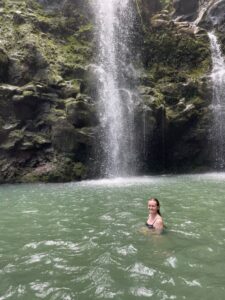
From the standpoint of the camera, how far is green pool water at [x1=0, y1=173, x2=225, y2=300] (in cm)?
614

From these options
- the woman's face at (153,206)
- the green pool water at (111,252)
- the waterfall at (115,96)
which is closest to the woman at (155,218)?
the woman's face at (153,206)

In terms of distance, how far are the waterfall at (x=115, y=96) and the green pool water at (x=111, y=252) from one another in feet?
53.1

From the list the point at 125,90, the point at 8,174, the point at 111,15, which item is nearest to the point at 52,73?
the point at 125,90

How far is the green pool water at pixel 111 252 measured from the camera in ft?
20.2

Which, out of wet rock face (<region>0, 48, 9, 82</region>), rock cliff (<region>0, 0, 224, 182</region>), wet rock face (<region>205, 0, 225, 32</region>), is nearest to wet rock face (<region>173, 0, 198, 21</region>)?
rock cliff (<region>0, 0, 224, 182</region>)

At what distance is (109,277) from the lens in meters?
6.66

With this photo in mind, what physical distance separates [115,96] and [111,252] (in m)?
25.1

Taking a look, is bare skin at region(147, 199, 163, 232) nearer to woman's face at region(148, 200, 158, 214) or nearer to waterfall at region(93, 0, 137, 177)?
woman's face at region(148, 200, 158, 214)

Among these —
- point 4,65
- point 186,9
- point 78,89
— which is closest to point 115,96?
point 78,89

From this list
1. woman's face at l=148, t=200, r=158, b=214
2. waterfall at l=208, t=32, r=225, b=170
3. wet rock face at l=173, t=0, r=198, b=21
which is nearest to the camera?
woman's face at l=148, t=200, r=158, b=214

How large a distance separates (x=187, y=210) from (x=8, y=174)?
1790 centimetres

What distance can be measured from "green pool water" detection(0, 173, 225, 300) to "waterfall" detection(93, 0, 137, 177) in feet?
53.1

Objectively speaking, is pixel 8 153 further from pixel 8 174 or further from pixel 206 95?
pixel 206 95

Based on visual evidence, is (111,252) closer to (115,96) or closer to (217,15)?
(115,96)
